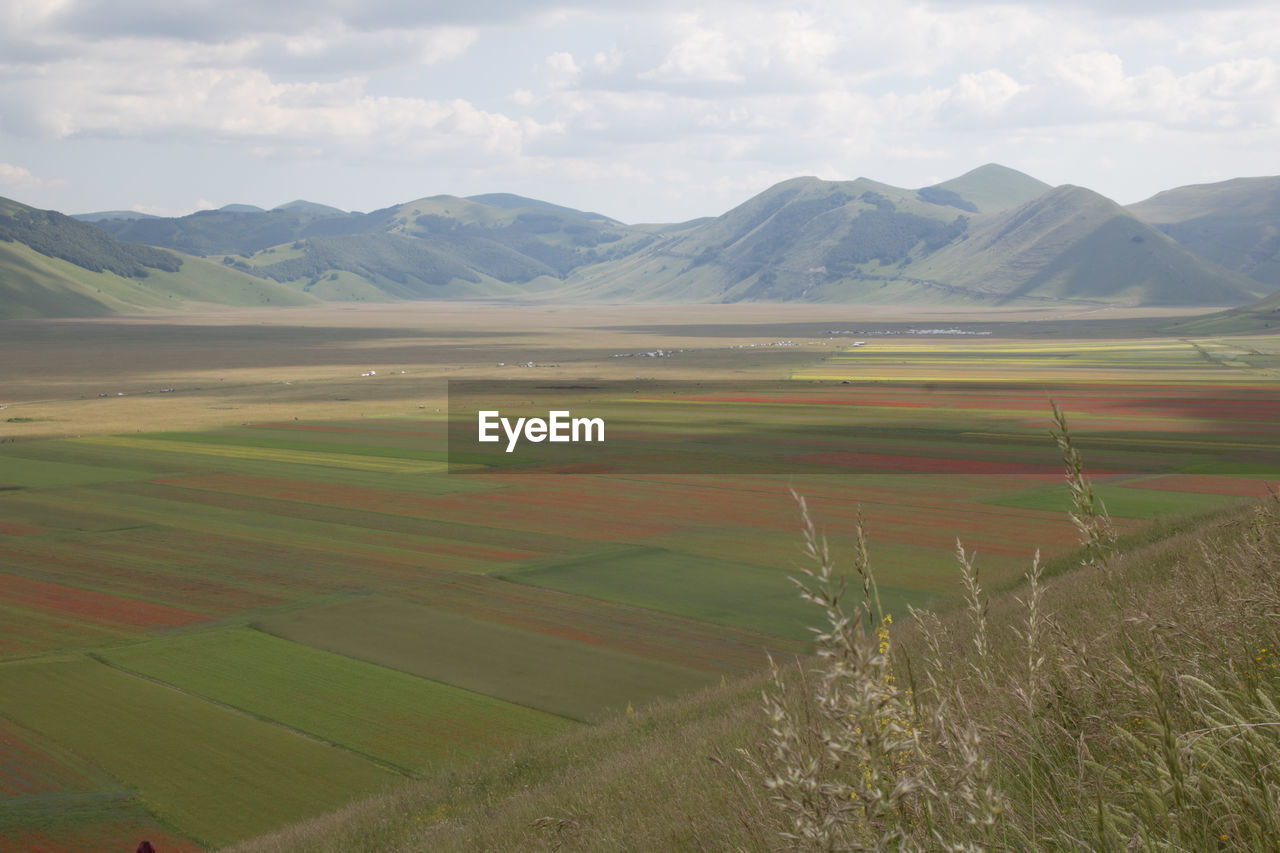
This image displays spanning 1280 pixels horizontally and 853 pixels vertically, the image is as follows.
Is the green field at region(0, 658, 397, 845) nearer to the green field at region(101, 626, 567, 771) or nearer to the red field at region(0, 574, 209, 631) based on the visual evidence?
the green field at region(101, 626, 567, 771)

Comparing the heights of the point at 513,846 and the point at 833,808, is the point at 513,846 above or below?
below

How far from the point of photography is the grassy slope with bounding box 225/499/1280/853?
26.4ft

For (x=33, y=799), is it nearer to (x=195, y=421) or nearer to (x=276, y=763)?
(x=276, y=763)

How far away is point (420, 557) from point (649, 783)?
1001 inches

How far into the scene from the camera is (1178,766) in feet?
11.0

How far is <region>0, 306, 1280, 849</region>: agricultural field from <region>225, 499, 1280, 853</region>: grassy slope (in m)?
2.59

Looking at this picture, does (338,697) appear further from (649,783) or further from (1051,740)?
(1051,740)

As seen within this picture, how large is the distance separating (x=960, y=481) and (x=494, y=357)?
113854 mm

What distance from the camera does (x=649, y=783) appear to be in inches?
416

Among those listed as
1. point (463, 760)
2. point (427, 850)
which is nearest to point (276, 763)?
point (463, 760)
